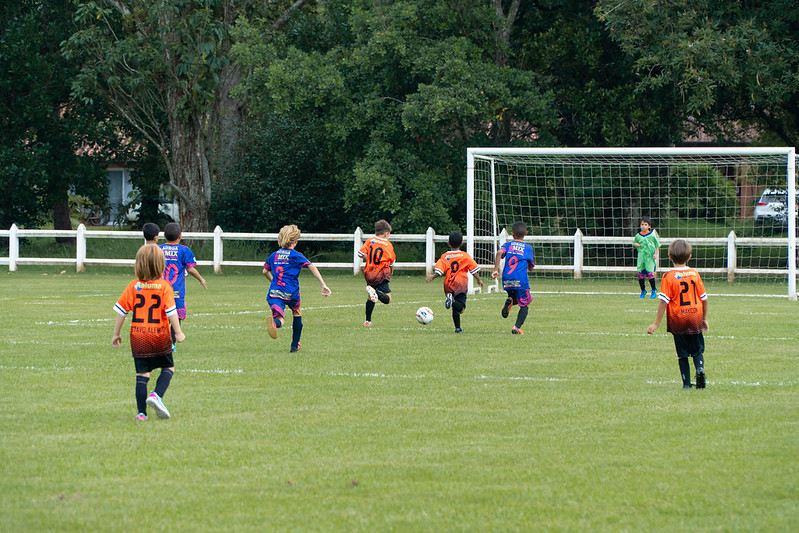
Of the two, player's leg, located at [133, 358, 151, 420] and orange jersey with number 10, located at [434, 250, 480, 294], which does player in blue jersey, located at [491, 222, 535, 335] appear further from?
player's leg, located at [133, 358, 151, 420]

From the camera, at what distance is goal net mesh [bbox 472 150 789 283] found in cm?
2858

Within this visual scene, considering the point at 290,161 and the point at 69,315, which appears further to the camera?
the point at 290,161

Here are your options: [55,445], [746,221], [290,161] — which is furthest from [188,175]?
[55,445]

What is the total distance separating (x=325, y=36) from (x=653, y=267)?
16.4 m

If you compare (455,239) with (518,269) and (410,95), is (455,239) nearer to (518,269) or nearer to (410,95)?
(518,269)

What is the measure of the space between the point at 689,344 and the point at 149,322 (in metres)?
4.88

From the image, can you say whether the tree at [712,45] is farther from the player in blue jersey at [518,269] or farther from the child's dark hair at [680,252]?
the child's dark hair at [680,252]

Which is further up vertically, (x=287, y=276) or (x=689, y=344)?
(x=287, y=276)

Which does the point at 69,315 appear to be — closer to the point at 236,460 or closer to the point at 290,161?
the point at 236,460

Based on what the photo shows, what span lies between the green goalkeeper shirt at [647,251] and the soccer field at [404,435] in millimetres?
7395

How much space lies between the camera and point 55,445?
6.87 meters

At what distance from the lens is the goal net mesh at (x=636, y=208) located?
28578mm

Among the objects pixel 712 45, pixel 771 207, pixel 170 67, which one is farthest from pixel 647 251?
pixel 170 67

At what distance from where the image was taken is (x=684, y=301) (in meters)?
9.09
